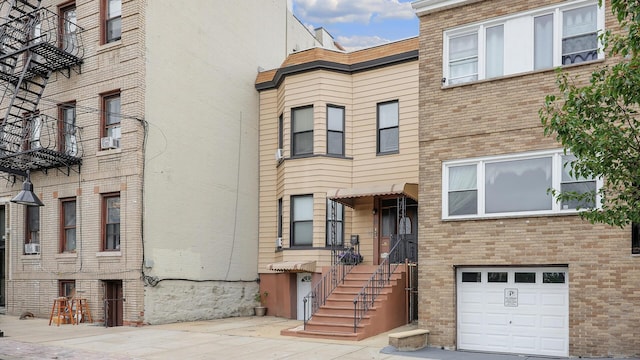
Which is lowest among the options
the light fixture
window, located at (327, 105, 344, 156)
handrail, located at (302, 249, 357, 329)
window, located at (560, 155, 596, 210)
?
handrail, located at (302, 249, 357, 329)

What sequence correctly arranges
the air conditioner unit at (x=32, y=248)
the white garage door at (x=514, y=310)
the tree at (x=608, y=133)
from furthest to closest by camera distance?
the air conditioner unit at (x=32, y=248) < the white garage door at (x=514, y=310) < the tree at (x=608, y=133)

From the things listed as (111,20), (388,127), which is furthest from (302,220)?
(111,20)

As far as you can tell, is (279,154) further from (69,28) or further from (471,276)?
(471,276)

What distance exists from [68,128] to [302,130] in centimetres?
748

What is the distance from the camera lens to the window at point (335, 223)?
19797 millimetres

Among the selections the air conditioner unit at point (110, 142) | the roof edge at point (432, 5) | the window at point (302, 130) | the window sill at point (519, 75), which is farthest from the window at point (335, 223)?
the roof edge at point (432, 5)

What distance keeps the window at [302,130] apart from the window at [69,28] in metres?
7.34

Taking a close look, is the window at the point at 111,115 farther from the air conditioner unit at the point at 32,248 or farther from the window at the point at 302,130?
the window at the point at 302,130

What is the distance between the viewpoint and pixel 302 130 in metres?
20.6

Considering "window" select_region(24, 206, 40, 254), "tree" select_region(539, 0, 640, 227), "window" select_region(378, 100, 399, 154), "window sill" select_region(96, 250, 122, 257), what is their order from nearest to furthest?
"tree" select_region(539, 0, 640, 227) → "window sill" select_region(96, 250, 122, 257) → "window" select_region(378, 100, 399, 154) → "window" select_region(24, 206, 40, 254)

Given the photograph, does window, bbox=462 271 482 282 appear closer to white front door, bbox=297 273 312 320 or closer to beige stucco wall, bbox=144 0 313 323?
white front door, bbox=297 273 312 320

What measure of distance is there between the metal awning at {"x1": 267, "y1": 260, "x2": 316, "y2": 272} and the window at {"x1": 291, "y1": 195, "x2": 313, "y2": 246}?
854 millimetres

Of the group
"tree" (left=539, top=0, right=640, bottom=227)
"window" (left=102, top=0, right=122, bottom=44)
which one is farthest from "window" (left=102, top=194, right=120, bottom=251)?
"tree" (left=539, top=0, right=640, bottom=227)

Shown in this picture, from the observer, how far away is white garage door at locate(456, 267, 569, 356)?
12.6 meters
